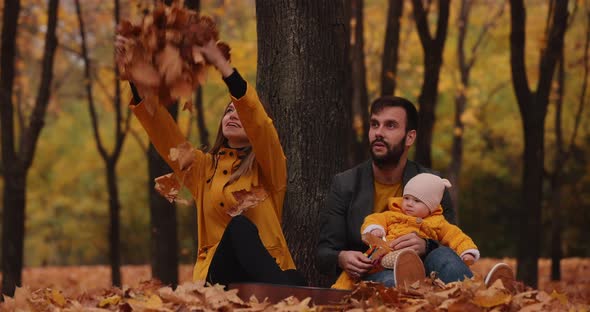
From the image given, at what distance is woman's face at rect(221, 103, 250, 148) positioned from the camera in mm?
5270

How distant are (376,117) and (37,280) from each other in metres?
12.1

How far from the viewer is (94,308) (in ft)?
13.2

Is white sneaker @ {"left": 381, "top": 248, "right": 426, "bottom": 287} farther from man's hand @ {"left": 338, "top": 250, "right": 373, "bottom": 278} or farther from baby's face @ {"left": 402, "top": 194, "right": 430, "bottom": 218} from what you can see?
baby's face @ {"left": 402, "top": 194, "right": 430, "bottom": 218}

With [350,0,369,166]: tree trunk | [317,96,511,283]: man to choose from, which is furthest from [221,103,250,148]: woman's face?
[350,0,369,166]: tree trunk

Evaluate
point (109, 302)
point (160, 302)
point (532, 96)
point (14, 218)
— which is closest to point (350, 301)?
point (160, 302)

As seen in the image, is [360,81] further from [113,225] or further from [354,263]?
[354,263]

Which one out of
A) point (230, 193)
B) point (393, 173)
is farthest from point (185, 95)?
point (393, 173)

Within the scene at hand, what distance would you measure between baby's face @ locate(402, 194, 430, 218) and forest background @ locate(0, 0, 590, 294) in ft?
31.6

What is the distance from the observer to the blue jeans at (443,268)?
465 centimetres

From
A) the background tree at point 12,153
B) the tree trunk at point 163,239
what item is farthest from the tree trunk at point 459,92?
the background tree at point 12,153

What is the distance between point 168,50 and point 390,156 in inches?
57.6

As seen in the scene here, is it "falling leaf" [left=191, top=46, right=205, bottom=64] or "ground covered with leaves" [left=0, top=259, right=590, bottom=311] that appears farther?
"falling leaf" [left=191, top=46, right=205, bottom=64]

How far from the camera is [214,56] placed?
4.50 meters

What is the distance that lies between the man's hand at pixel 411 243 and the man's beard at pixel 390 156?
55cm
